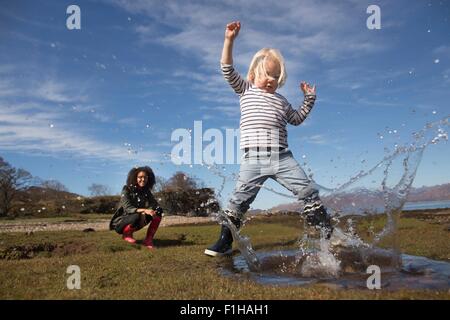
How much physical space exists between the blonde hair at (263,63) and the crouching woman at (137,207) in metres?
3.50

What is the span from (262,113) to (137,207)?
3991 mm

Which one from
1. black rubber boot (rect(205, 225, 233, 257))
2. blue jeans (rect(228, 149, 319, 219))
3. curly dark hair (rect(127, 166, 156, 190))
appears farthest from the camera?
curly dark hair (rect(127, 166, 156, 190))

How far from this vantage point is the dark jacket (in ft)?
27.8

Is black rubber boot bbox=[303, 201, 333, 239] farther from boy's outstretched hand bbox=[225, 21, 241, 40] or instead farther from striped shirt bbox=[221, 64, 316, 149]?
boy's outstretched hand bbox=[225, 21, 241, 40]

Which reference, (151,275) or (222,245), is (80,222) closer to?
(222,245)

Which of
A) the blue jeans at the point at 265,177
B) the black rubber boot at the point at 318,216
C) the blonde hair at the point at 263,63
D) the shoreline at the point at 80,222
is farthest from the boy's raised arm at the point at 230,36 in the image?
the shoreline at the point at 80,222

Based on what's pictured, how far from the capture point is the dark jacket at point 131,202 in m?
8.48

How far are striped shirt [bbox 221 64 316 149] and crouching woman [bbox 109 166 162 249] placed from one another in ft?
10.7

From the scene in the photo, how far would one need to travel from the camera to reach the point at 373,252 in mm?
6062

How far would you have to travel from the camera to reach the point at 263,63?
6.26 meters

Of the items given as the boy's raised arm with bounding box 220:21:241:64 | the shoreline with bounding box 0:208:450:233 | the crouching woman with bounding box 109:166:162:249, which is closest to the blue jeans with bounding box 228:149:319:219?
the boy's raised arm with bounding box 220:21:241:64

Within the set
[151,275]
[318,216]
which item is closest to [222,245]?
[318,216]

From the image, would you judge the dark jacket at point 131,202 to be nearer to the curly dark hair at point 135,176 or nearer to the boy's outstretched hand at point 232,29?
the curly dark hair at point 135,176
